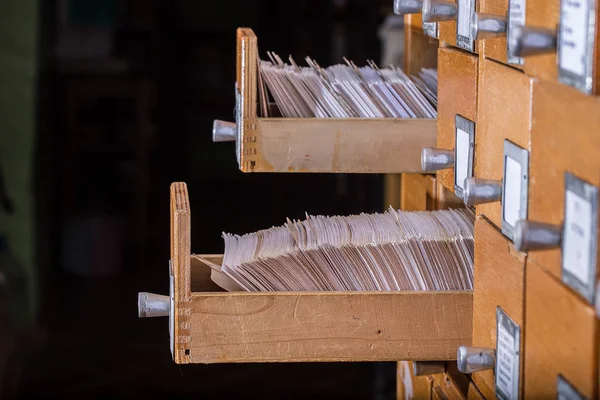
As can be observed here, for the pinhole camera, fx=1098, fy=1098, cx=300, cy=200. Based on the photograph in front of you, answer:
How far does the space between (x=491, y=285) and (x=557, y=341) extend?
264mm

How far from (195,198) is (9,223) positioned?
1.29 m

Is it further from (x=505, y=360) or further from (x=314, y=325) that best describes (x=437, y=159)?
(x=505, y=360)

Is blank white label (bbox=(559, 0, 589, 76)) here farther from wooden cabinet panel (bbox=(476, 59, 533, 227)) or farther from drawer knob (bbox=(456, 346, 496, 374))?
drawer knob (bbox=(456, 346, 496, 374))

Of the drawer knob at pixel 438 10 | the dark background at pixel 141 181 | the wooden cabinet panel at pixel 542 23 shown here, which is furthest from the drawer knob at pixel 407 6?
the dark background at pixel 141 181

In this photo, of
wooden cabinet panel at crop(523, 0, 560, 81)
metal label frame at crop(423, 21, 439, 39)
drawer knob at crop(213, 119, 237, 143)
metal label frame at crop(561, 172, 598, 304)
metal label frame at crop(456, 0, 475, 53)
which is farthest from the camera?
drawer knob at crop(213, 119, 237, 143)

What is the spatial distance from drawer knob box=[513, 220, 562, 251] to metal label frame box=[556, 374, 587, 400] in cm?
14

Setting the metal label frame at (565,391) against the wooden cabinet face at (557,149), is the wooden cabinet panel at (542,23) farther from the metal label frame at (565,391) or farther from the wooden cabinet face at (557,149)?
the metal label frame at (565,391)

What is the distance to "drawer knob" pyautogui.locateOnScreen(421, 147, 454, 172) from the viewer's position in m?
1.60

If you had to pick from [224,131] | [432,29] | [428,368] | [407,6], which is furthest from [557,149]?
[224,131]

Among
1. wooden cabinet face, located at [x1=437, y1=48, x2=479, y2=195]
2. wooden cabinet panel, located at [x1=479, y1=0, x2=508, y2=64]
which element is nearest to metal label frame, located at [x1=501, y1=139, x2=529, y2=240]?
wooden cabinet panel, located at [x1=479, y1=0, x2=508, y2=64]

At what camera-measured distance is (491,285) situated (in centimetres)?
134

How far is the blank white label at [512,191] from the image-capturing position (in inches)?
47.5

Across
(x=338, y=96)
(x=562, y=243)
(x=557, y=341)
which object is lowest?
(x=557, y=341)

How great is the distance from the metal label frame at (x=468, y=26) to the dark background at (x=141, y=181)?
279 centimetres
